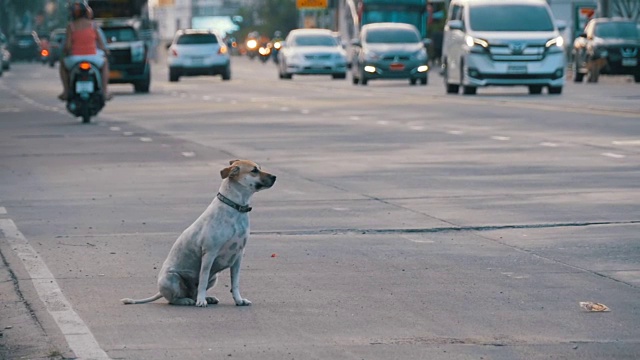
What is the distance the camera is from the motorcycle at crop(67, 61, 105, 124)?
1030 inches

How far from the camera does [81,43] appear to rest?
2619 cm

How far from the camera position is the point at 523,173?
16.2 meters

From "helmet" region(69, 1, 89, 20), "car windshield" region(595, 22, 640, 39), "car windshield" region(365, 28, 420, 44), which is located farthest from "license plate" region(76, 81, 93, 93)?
"car windshield" region(595, 22, 640, 39)

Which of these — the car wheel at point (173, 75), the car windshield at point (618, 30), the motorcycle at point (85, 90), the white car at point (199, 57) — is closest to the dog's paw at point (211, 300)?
the motorcycle at point (85, 90)

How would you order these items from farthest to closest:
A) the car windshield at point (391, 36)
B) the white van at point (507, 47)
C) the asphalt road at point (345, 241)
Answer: the car windshield at point (391, 36) < the white van at point (507, 47) < the asphalt road at point (345, 241)

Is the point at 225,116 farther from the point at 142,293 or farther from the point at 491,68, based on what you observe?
the point at 142,293

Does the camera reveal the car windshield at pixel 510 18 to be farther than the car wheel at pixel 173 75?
No

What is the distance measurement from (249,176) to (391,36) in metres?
39.0

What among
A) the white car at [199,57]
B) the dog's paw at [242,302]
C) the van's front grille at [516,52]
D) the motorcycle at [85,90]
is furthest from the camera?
the white car at [199,57]

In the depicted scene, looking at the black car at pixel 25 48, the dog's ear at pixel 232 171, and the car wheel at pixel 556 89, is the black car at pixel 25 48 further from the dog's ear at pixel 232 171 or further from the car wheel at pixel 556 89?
the dog's ear at pixel 232 171

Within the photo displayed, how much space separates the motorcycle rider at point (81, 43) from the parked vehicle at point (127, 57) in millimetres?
15764

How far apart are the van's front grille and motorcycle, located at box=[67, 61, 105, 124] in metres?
12.0

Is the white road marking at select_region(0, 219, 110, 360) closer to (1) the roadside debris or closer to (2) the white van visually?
(1) the roadside debris

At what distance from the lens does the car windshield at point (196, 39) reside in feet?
174
